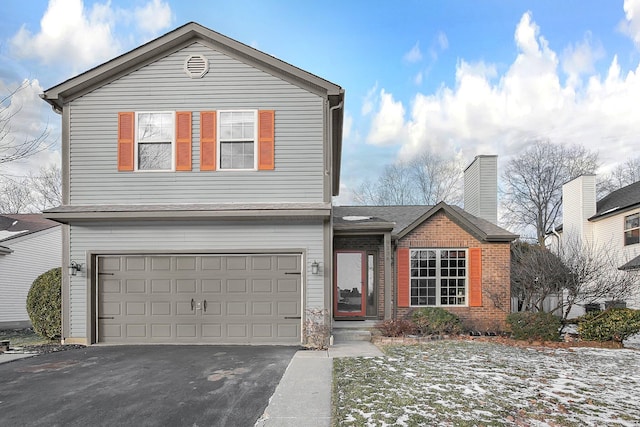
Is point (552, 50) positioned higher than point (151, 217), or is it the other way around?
point (552, 50)

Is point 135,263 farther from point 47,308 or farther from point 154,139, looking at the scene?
point 154,139

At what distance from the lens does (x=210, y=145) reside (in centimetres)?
930

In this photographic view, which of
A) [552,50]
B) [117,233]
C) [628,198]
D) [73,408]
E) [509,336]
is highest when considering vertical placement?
[552,50]

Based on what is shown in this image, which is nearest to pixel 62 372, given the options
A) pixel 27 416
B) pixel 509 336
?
pixel 27 416

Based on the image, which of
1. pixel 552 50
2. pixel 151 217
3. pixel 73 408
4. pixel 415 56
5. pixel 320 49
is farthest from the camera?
pixel 415 56

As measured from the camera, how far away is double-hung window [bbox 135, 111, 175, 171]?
9406 mm

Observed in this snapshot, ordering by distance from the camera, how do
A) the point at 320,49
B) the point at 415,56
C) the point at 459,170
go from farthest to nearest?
the point at 459,170 → the point at 415,56 → the point at 320,49

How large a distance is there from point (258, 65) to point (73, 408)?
7.78 meters

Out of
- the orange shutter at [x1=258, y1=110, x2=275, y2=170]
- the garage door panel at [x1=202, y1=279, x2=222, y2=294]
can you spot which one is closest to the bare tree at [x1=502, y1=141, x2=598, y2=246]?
the orange shutter at [x1=258, y1=110, x2=275, y2=170]

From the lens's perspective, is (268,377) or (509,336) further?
(509,336)

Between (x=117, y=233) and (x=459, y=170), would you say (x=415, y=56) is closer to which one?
(x=459, y=170)

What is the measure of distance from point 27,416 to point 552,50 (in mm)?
23628

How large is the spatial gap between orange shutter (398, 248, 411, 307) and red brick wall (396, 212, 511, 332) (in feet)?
0.57

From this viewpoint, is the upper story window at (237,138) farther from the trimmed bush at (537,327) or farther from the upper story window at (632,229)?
the upper story window at (632,229)
